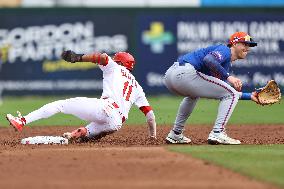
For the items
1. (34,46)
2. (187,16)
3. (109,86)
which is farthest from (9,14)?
(109,86)

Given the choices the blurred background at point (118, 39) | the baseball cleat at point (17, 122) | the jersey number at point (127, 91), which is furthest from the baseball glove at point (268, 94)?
the blurred background at point (118, 39)

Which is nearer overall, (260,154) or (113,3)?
(260,154)

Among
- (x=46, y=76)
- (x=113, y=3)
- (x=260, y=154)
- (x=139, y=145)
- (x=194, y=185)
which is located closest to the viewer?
(x=194, y=185)

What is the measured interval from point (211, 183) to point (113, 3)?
2241 centimetres

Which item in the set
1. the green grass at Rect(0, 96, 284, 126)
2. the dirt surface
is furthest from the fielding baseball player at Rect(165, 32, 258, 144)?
the green grass at Rect(0, 96, 284, 126)

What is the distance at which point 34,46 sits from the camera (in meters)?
25.1

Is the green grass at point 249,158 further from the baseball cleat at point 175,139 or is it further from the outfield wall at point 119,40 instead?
the outfield wall at point 119,40

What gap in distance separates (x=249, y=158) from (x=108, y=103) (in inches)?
97.2

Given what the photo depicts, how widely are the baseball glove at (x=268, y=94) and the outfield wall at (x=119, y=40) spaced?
516 inches

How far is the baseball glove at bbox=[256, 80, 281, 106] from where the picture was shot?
12023 mm

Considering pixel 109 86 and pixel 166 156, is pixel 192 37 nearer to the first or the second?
pixel 109 86

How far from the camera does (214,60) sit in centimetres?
1138

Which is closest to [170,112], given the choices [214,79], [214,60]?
[214,79]

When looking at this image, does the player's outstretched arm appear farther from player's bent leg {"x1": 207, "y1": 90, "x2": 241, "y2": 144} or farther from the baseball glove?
the baseball glove
